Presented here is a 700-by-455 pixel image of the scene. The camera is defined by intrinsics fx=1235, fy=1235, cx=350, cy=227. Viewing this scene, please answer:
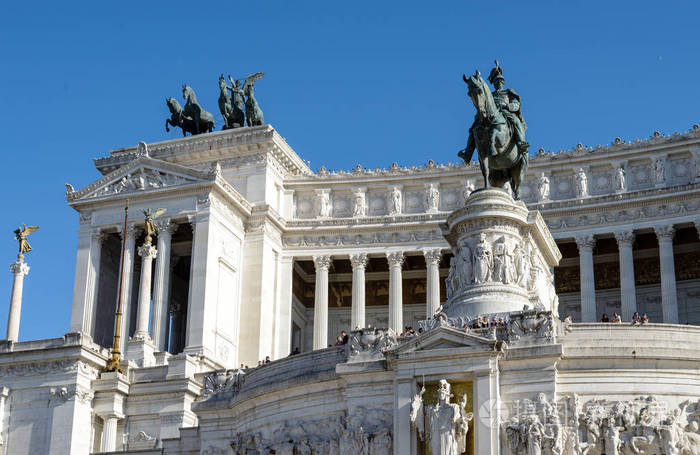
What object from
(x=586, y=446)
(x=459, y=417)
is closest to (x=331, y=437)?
(x=459, y=417)

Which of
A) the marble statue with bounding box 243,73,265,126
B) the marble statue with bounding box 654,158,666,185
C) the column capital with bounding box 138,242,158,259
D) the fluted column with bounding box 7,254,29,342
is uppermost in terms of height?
the marble statue with bounding box 243,73,265,126

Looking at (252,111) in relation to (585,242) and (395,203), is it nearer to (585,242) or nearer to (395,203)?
(395,203)

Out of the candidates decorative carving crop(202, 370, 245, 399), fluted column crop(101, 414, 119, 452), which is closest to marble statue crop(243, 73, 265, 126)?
fluted column crop(101, 414, 119, 452)

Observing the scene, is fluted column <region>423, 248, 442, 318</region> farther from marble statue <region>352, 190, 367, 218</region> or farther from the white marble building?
marble statue <region>352, 190, 367, 218</region>

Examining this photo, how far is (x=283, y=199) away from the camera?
7812 cm

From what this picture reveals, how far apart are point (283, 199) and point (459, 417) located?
4546 centimetres

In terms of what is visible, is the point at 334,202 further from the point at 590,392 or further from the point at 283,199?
the point at 590,392

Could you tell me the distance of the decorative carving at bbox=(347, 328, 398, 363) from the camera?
118 ft

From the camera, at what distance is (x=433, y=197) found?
252 ft

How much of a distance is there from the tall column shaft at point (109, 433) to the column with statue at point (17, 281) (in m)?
8.20

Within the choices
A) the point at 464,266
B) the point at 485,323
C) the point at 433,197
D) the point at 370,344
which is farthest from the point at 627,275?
the point at 370,344

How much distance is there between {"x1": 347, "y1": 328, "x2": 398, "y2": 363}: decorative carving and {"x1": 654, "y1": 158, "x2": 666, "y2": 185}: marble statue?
40.4 meters

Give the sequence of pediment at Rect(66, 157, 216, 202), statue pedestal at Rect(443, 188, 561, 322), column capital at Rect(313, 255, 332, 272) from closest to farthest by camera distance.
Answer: statue pedestal at Rect(443, 188, 561, 322)
pediment at Rect(66, 157, 216, 202)
column capital at Rect(313, 255, 332, 272)

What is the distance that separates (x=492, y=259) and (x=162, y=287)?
3035 centimetres
